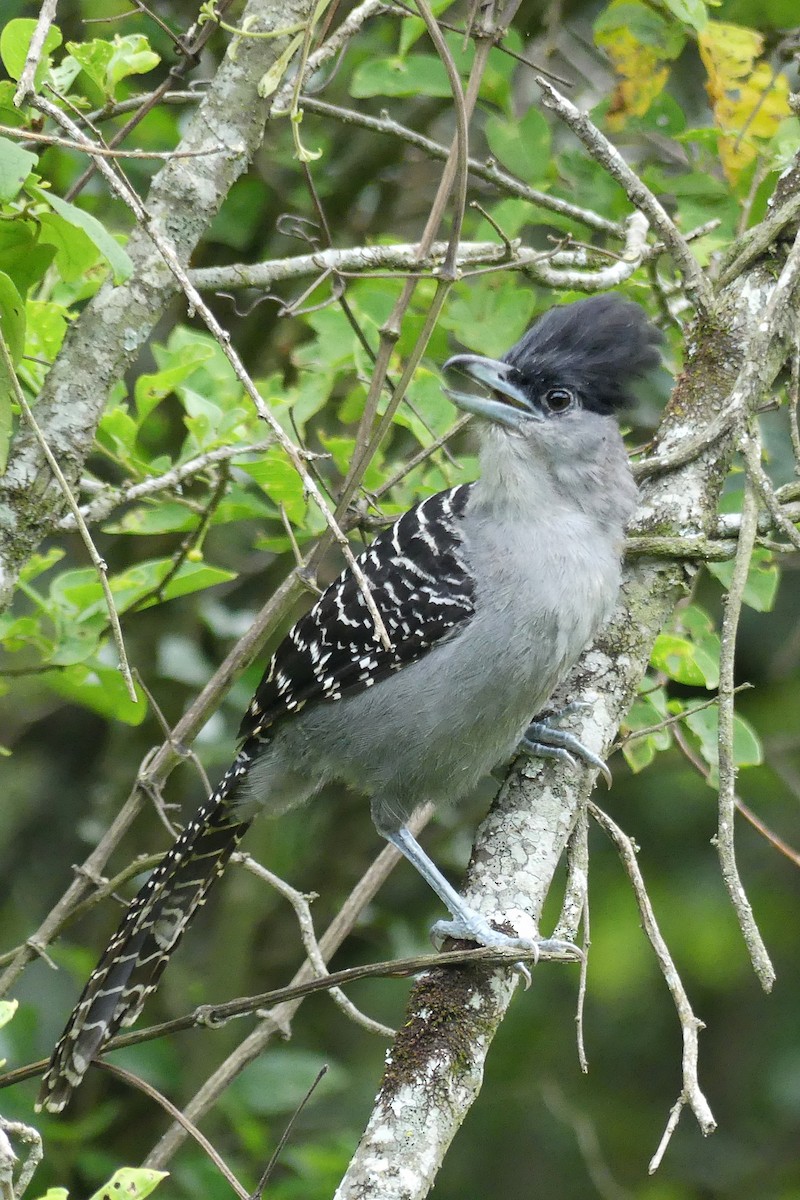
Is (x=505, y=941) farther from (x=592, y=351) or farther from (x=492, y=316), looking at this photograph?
(x=492, y=316)

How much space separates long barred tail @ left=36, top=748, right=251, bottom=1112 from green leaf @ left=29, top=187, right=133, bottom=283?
1.74 meters

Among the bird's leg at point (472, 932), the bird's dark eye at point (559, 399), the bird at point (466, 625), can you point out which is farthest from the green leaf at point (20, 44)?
the bird's leg at point (472, 932)

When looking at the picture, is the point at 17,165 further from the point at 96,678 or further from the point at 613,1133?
the point at 613,1133

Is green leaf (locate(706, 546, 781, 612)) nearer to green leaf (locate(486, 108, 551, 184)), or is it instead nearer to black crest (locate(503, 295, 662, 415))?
black crest (locate(503, 295, 662, 415))

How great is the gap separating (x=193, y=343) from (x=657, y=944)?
6.51 feet

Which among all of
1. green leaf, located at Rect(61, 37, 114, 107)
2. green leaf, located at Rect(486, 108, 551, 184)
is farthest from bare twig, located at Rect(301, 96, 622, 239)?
green leaf, located at Rect(61, 37, 114, 107)

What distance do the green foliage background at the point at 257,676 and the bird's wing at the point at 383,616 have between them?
190mm

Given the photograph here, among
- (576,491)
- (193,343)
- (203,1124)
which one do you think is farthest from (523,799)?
(203,1124)

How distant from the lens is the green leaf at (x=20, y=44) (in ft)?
9.23

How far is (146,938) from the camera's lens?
377 cm

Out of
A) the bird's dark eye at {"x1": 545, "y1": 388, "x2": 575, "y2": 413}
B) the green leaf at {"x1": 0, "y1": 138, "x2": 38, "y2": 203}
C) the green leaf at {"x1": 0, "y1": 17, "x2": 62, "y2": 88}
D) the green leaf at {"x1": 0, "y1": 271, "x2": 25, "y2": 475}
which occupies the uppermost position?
the green leaf at {"x1": 0, "y1": 17, "x2": 62, "y2": 88}

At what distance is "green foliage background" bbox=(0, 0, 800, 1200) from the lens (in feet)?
12.5

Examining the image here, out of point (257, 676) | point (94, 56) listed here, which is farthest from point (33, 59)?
point (257, 676)

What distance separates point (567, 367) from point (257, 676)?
2.20 metres
